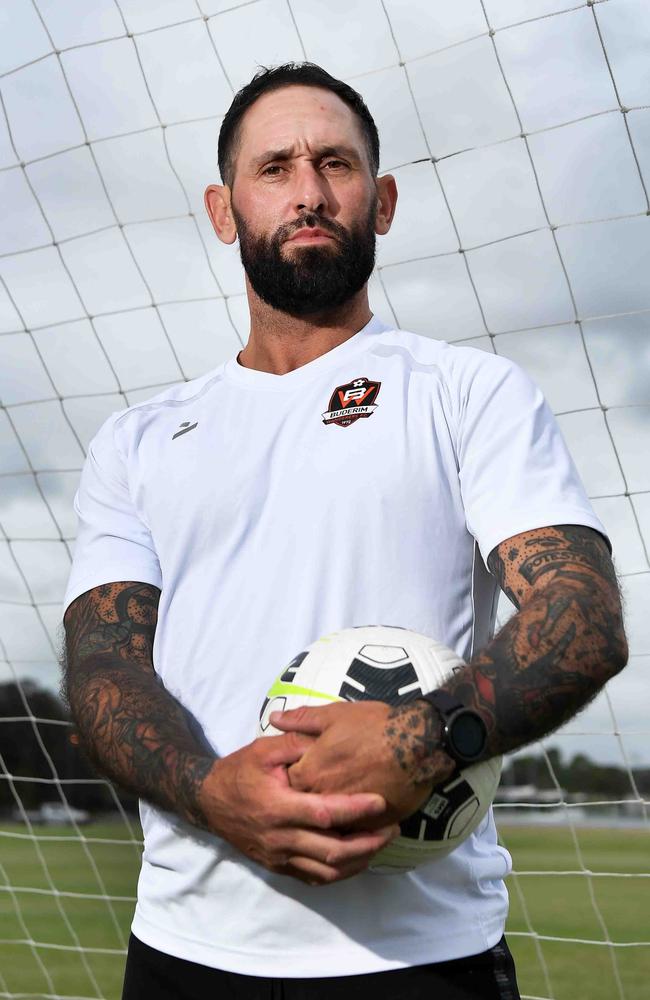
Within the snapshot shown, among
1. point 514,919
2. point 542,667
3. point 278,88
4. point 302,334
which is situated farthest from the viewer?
point 514,919

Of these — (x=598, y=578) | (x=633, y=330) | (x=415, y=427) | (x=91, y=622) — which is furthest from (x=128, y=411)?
(x=633, y=330)

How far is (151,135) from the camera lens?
476 centimetres

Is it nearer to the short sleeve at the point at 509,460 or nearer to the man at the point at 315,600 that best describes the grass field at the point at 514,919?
the man at the point at 315,600

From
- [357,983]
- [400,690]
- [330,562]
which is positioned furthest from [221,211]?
[357,983]

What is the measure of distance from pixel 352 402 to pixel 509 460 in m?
0.37

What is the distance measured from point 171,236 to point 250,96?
7.78 ft

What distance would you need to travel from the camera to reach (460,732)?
1568 millimetres

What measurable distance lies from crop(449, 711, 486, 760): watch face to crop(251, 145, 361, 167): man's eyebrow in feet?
4.30

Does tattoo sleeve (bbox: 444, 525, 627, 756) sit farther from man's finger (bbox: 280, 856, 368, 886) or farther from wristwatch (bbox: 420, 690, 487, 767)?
man's finger (bbox: 280, 856, 368, 886)

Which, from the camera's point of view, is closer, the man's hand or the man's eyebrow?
the man's hand

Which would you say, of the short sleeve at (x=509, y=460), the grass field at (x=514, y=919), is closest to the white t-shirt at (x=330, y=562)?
the short sleeve at (x=509, y=460)

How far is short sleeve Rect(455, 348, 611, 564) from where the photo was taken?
1827 millimetres

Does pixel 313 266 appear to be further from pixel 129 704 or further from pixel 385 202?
pixel 129 704

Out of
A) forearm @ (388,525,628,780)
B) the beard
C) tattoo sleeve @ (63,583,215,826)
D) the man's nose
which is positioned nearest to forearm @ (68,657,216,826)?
tattoo sleeve @ (63,583,215,826)
